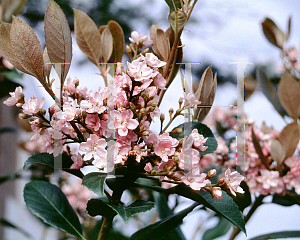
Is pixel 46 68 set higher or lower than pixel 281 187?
higher

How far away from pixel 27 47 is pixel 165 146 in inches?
10.8

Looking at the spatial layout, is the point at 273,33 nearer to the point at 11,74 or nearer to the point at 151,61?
the point at 151,61

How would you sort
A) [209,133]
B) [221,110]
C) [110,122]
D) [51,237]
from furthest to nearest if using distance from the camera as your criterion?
[51,237] < [221,110] < [209,133] < [110,122]

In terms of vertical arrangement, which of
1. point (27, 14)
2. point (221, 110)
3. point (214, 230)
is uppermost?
point (27, 14)

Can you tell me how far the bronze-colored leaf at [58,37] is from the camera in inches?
16.8

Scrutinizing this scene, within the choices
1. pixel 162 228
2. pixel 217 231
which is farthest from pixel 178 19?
pixel 217 231

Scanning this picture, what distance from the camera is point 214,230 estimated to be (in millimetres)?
965

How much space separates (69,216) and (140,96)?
31 cm

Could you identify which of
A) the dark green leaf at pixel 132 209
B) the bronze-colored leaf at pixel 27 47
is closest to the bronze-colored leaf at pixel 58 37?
the bronze-colored leaf at pixel 27 47

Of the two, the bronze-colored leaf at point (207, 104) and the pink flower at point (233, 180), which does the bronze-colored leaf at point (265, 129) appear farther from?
the pink flower at point (233, 180)

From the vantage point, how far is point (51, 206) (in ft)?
1.76

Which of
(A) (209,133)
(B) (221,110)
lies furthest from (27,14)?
(A) (209,133)

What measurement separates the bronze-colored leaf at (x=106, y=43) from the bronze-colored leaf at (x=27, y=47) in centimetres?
15

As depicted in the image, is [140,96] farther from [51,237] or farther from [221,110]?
[51,237]
